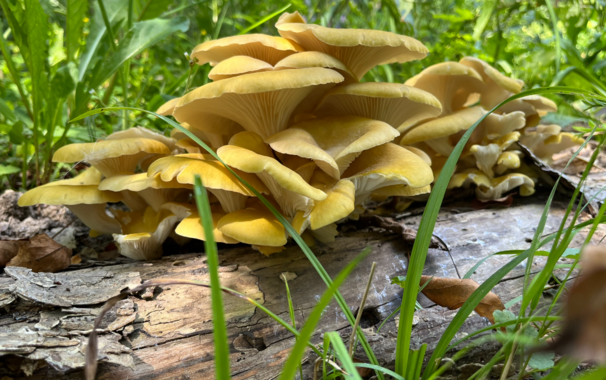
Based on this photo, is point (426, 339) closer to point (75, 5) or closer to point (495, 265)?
point (495, 265)

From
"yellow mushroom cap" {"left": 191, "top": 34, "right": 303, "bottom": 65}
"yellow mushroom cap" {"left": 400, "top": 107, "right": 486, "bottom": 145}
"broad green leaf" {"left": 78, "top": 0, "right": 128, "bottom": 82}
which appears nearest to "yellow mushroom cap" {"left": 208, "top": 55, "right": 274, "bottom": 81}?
"yellow mushroom cap" {"left": 191, "top": 34, "right": 303, "bottom": 65}

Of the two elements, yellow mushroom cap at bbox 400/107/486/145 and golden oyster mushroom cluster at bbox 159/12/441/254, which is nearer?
golden oyster mushroom cluster at bbox 159/12/441/254

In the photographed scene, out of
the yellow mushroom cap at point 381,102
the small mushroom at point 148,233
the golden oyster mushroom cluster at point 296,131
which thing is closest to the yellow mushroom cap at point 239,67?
the golden oyster mushroom cluster at point 296,131

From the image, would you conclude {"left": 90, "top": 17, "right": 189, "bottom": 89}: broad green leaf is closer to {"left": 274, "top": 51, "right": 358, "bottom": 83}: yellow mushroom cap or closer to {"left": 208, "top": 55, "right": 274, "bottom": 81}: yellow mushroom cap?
{"left": 208, "top": 55, "right": 274, "bottom": 81}: yellow mushroom cap

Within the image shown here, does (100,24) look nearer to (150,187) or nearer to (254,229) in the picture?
(150,187)

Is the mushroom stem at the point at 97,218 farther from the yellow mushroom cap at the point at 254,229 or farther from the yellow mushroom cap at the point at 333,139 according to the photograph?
the yellow mushroom cap at the point at 333,139

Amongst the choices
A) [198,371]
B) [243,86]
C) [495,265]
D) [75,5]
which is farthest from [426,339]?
[75,5]
